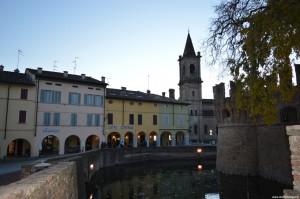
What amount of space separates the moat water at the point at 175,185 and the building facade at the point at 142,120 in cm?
792

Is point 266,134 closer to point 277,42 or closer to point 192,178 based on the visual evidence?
point 192,178

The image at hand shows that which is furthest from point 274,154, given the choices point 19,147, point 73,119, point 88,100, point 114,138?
point 19,147

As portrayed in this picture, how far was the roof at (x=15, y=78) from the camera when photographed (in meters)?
25.0

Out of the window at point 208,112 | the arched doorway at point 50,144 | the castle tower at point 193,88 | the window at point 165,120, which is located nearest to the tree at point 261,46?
the arched doorway at point 50,144

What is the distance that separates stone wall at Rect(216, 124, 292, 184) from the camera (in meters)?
20.4

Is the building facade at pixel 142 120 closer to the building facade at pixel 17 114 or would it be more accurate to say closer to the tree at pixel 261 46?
the building facade at pixel 17 114

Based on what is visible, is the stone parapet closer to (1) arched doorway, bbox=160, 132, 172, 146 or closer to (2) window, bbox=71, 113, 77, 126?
(2) window, bbox=71, 113, 77, 126

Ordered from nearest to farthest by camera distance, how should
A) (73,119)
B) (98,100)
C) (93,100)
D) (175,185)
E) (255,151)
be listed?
(175,185) < (255,151) < (73,119) < (93,100) < (98,100)

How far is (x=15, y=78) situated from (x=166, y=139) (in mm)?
26336

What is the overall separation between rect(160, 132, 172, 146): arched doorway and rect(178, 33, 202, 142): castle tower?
49.2 feet

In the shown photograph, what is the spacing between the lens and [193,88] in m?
56.7

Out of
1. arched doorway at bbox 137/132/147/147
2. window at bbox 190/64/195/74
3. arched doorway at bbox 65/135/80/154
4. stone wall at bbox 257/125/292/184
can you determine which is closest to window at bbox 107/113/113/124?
arched doorway at bbox 65/135/80/154

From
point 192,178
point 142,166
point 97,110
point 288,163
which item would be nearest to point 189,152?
point 142,166

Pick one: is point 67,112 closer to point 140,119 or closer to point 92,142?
point 92,142
